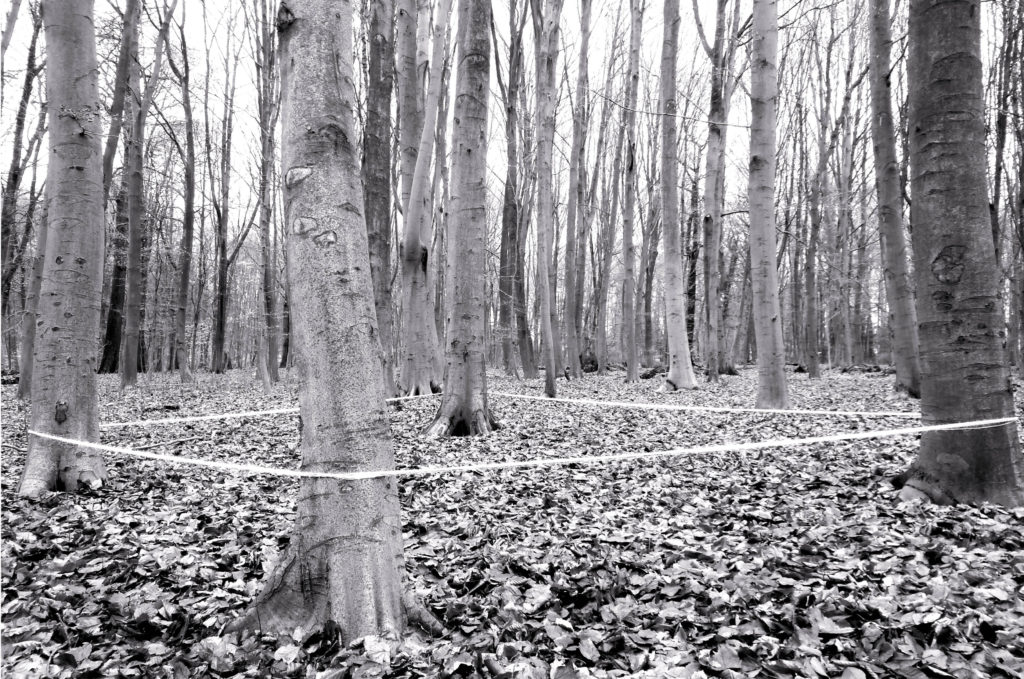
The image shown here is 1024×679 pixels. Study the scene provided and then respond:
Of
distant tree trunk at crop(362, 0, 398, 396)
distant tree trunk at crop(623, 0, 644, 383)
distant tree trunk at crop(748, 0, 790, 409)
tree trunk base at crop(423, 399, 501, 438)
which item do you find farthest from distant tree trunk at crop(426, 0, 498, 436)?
distant tree trunk at crop(623, 0, 644, 383)

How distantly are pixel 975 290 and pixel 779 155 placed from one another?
20.6 meters

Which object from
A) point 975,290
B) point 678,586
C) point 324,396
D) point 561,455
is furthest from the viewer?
point 561,455

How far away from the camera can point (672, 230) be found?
10.8 m

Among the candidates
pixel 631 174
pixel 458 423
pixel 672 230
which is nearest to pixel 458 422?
pixel 458 423

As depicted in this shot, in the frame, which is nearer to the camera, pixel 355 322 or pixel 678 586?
pixel 355 322

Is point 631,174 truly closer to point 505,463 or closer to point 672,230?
point 672,230

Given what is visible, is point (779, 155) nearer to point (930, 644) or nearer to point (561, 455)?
point (561, 455)

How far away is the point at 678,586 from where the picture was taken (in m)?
2.44

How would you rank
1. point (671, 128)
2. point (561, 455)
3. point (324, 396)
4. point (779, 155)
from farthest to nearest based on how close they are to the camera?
point (779, 155), point (671, 128), point (561, 455), point (324, 396)

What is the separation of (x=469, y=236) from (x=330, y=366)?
4.27m

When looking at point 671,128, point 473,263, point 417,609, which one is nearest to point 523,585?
point 417,609

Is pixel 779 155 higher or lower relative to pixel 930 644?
higher

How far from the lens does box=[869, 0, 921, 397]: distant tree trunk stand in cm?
788

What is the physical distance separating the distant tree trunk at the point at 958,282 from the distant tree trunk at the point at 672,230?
23.9 feet
